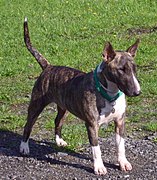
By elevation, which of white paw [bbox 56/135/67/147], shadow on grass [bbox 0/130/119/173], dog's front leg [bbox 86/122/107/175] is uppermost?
dog's front leg [bbox 86/122/107/175]

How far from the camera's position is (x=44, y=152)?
7812 millimetres

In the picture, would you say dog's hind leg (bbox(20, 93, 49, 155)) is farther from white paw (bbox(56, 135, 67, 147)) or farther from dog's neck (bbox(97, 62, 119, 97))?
dog's neck (bbox(97, 62, 119, 97))

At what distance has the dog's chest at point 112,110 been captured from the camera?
22.8 ft

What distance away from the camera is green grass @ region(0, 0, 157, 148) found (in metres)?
9.58

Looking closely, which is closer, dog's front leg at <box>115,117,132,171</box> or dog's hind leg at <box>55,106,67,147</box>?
dog's front leg at <box>115,117,132,171</box>

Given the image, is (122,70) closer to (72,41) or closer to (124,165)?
(124,165)

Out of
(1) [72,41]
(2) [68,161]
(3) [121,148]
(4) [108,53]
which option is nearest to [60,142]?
(2) [68,161]

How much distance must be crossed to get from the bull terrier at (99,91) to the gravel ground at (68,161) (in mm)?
141

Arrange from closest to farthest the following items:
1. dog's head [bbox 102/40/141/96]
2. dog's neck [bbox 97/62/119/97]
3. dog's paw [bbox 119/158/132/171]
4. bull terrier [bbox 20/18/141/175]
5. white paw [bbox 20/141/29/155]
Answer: dog's head [bbox 102/40/141/96] → bull terrier [bbox 20/18/141/175] → dog's neck [bbox 97/62/119/97] → dog's paw [bbox 119/158/132/171] → white paw [bbox 20/141/29/155]

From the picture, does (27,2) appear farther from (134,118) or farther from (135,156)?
(135,156)

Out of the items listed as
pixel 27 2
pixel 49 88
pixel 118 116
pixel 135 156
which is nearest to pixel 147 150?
pixel 135 156

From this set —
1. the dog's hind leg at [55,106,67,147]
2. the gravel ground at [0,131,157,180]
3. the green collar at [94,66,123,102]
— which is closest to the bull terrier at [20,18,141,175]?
the green collar at [94,66,123,102]

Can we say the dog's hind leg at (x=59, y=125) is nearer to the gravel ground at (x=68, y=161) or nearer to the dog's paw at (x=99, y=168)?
the gravel ground at (x=68, y=161)

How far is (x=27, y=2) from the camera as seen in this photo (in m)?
19.5
